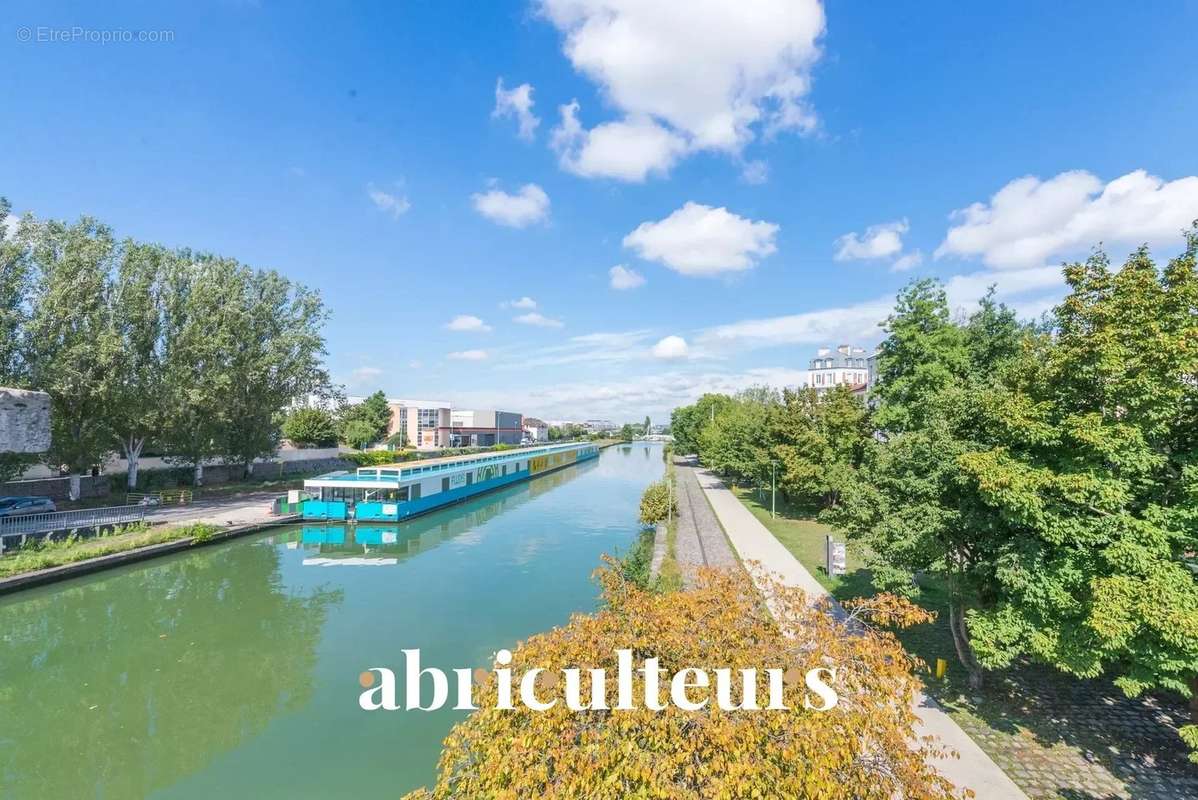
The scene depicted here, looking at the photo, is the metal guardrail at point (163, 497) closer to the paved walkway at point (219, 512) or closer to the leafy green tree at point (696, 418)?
the paved walkway at point (219, 512)

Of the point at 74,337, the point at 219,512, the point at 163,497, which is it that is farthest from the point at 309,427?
the point at 74,337

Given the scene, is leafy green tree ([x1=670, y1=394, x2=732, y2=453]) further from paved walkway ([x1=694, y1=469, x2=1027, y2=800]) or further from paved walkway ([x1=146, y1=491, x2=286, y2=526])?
paved walkway ([x1=146, y1=491, x2=286, y2=526])

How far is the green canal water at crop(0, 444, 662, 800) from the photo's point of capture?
962cm

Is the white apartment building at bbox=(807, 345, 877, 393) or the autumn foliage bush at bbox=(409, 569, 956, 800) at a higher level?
the white apartment building at bbox=(807, 345, 877, 393)

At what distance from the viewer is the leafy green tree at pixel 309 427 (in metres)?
62.8

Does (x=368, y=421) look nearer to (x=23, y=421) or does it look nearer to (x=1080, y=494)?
(x=23, y=421)

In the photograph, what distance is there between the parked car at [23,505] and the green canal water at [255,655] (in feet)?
28.9

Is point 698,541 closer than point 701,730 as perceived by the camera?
No

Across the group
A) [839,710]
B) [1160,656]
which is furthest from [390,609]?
[1160,656]

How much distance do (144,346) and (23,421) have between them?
39.2ft

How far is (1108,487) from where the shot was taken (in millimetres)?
7738

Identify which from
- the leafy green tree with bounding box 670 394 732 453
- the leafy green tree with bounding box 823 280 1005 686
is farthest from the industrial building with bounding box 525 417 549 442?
the leafy green tree with bounding box 823 280 1005 686

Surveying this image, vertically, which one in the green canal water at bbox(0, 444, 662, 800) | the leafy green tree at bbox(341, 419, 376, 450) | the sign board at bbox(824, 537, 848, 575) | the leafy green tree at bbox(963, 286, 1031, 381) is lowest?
the green canal water at bbox(0, 444, 662, 800)

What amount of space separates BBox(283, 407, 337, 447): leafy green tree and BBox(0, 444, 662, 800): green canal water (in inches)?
1552
